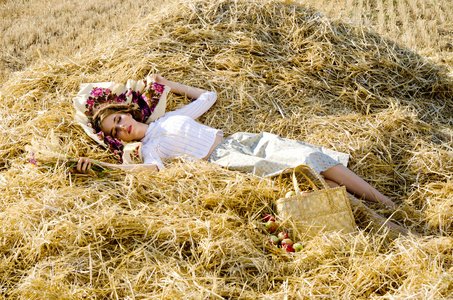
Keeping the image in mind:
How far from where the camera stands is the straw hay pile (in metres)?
2.26

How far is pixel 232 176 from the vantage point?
3148 mm

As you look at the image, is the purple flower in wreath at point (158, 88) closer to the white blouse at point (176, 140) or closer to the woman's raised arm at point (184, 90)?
the woman's raised arm at point (184, 90)

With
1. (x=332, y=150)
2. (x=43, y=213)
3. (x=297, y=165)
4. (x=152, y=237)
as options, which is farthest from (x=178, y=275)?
(x=332, y=150)

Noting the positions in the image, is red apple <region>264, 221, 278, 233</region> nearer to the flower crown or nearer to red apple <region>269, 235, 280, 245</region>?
red apple <region>269, 235, 280, 245</region>

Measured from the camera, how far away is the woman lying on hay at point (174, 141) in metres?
3.13

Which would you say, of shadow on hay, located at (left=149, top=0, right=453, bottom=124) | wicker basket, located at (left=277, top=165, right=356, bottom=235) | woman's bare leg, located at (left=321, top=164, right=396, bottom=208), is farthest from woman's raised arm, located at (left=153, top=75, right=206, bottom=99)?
wicker basket, located at (left=277, top=165, right=356, bottom=235)

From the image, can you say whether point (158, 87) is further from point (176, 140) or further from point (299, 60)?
point (299, 60)

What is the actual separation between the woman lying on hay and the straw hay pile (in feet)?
0.50

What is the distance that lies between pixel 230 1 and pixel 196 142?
2.26 m

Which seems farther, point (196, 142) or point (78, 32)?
point (78, 32)

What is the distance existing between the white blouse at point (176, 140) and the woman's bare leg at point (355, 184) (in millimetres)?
1071

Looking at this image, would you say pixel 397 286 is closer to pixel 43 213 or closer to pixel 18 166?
pixel 43 213

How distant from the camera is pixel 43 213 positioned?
256 centimetres

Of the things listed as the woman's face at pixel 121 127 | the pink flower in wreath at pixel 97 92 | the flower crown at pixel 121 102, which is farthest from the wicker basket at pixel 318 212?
the pink flower in wreath at pixel 97 92
